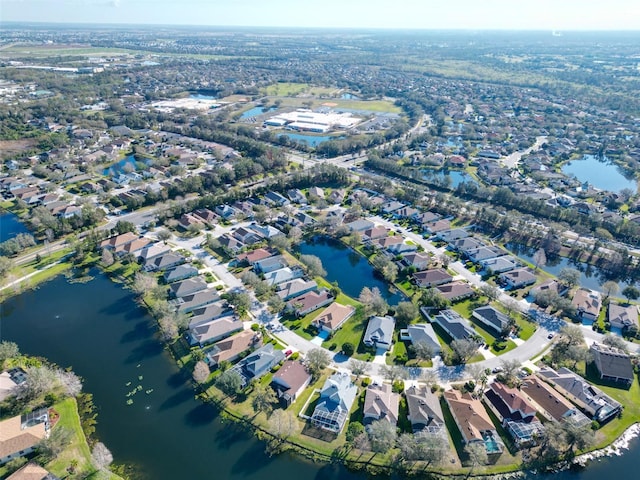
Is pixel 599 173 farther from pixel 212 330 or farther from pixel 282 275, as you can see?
pixel 212 330

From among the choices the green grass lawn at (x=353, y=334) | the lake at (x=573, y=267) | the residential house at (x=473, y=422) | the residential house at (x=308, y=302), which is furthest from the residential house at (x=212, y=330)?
the lake at (x=573, y=267)

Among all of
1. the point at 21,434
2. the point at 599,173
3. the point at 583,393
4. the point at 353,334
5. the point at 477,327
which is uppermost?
the point at 21,434

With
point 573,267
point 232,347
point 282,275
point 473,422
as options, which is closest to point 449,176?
point 573,267

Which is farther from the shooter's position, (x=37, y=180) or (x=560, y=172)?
(x=560, y=172)

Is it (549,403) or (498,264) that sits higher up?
(498,264)

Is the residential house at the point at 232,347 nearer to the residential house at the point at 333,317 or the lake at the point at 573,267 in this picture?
the residential house at the point at 333,317

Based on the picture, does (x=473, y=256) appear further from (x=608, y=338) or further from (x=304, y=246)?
(x=304, y=246)

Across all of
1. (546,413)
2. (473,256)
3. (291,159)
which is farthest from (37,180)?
(546,413)
